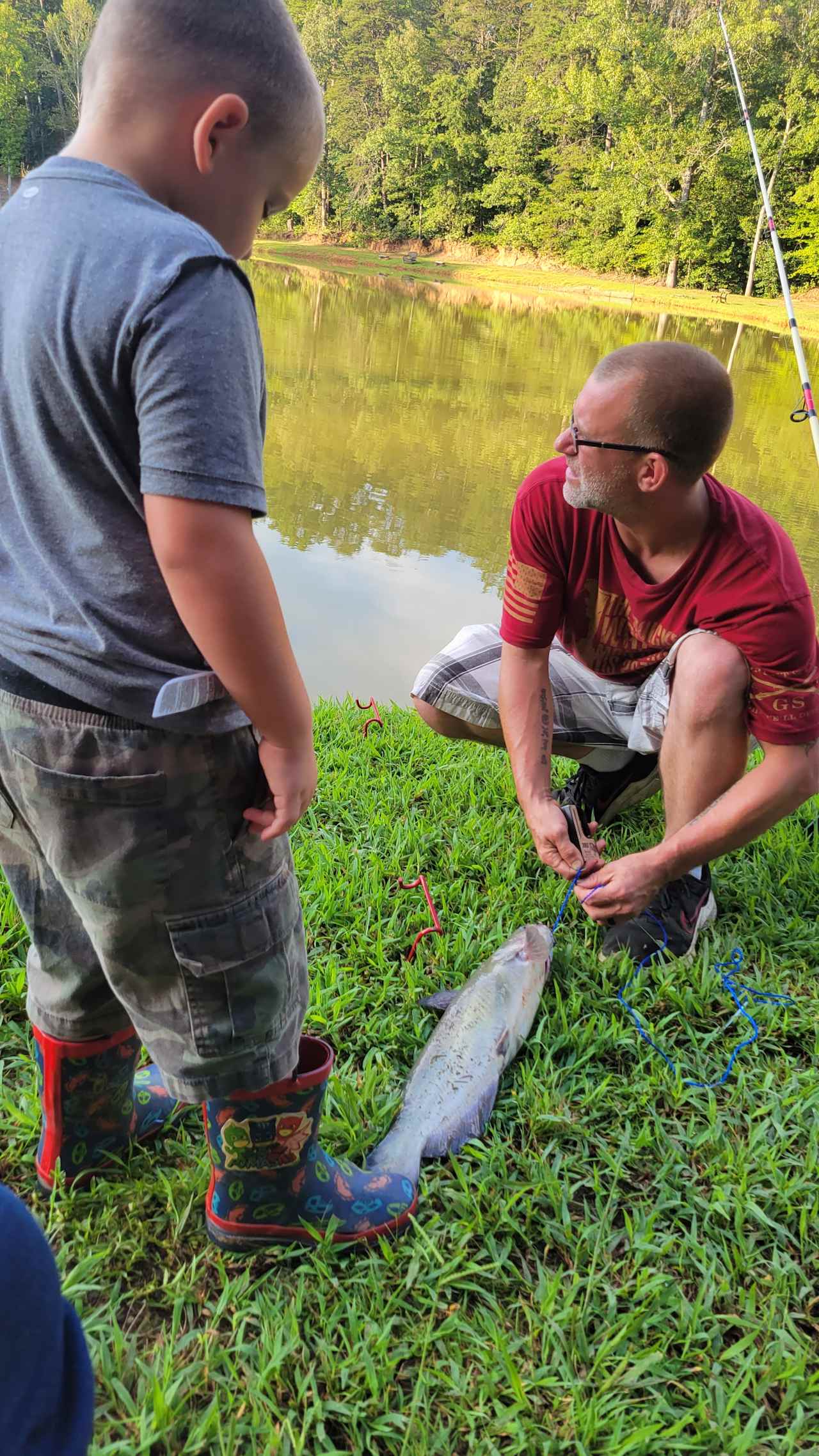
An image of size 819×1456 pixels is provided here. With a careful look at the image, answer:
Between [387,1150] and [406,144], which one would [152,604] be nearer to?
[387,1150]

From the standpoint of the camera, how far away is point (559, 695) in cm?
281

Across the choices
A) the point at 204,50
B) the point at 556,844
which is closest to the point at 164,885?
the point at 204,50

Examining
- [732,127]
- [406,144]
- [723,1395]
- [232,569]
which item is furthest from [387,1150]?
[406,144]

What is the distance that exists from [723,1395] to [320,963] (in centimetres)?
116

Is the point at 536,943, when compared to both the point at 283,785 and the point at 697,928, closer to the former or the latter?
the point at 697,928

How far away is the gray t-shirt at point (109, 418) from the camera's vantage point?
94cm

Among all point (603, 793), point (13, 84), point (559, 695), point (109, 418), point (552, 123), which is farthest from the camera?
point (13, 84)

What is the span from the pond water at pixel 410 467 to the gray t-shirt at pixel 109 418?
3.13m

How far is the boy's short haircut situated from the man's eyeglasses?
4.09 feet

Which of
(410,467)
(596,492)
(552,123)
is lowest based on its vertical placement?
(410,467)

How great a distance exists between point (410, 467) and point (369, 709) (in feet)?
14.9

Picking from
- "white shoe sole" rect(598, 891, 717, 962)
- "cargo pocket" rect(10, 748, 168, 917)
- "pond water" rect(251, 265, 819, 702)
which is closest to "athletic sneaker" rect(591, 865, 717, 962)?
"white shoe sole" rect(598, 891, 717, 962)

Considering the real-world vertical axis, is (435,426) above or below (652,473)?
below

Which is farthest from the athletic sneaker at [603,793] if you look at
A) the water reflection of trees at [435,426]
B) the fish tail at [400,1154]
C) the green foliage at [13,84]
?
the green foliage at [13,84]
